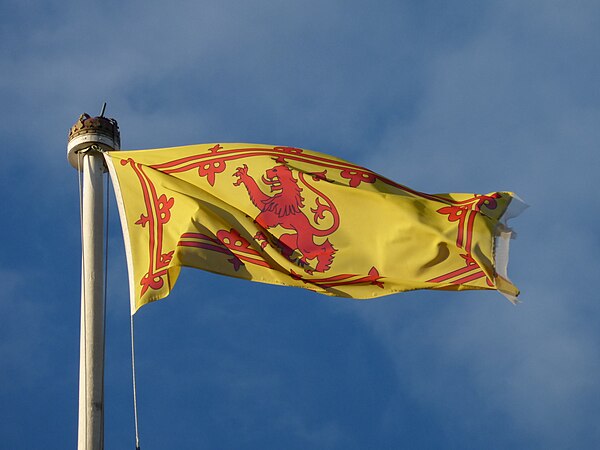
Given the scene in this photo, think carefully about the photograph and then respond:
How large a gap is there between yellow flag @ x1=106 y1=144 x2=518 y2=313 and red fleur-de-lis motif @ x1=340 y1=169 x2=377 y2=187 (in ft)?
0.06

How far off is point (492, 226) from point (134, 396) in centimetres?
666

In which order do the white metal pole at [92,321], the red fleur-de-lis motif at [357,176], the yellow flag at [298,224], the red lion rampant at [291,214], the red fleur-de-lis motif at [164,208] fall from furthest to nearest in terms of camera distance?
the red fleur-de-lis motif at [357,176] → the red lion rampant at [291,214] → the red fleur-de-lis motif at [164,208] → the yellow flag at [298,224] → the white metal pole at [92,321]

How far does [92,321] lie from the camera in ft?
55.0

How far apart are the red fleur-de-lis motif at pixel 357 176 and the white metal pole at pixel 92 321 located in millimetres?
4267

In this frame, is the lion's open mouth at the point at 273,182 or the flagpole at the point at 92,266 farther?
the lion's open mouth at the point at 273,182

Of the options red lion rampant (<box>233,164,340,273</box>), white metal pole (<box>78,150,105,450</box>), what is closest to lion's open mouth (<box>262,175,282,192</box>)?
red lion rampant (<box>233,164,340,273</box>)

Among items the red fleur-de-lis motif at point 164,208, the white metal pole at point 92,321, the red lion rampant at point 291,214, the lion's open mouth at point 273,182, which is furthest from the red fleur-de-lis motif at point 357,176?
the white metal pole at point 92,321

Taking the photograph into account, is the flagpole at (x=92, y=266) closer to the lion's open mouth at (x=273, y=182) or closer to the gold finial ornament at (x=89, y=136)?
the gold finial ornament at (x=89, y=136)

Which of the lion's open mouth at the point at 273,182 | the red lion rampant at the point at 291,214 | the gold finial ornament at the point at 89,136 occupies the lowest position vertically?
the red lion rampant at the point at 291,214

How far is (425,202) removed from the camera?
19.6 metres

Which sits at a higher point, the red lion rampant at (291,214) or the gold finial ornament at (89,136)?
the gold finial ornament at (89,136)

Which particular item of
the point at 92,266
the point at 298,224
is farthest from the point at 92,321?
the point at 298,224

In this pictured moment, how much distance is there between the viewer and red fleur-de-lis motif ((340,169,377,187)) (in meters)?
20.0

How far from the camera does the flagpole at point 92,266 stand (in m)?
16.1
